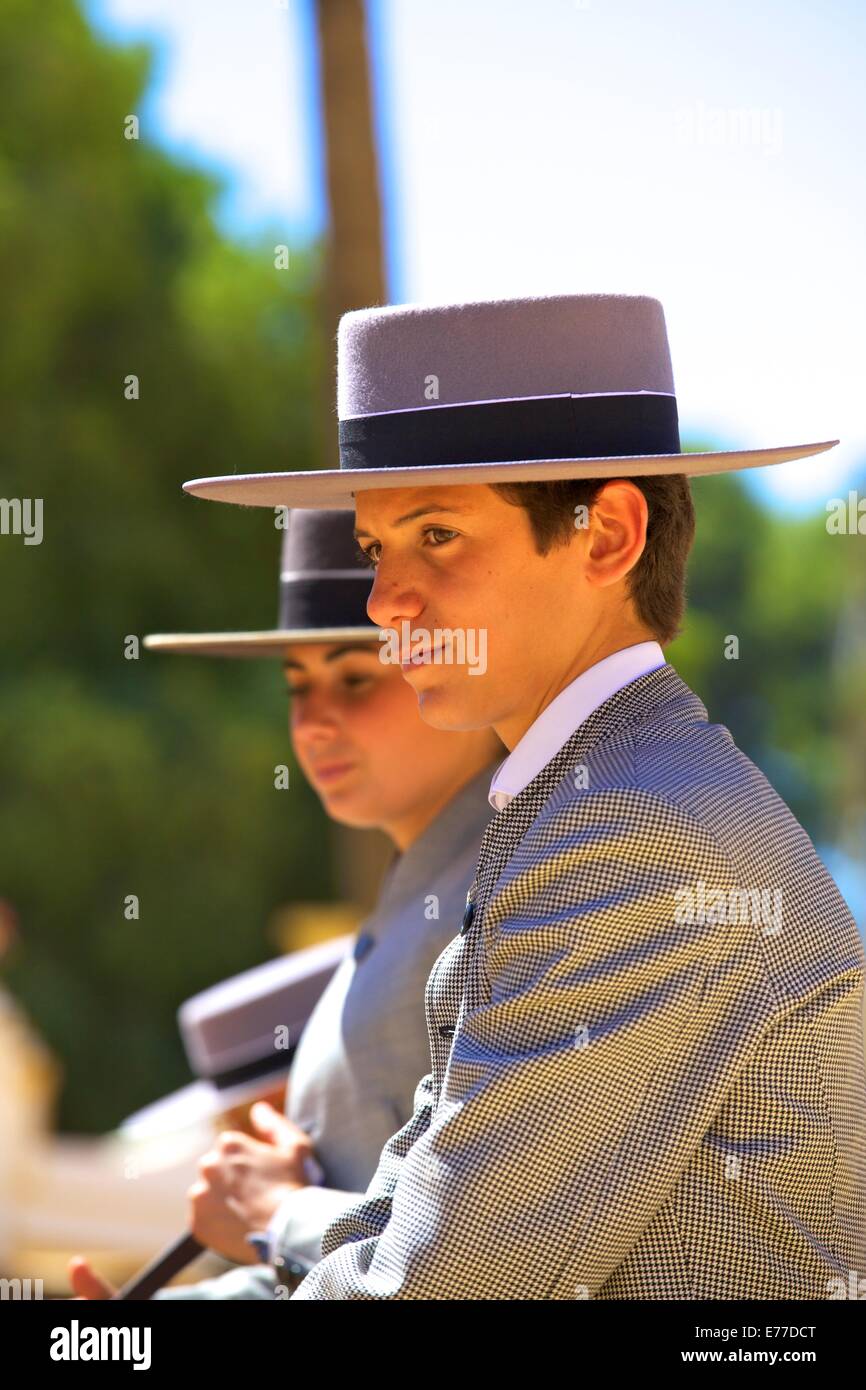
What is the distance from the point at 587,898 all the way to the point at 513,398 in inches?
20.4

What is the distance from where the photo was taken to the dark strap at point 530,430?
158 centimetres

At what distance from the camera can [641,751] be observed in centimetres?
148

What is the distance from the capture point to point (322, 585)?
248cm

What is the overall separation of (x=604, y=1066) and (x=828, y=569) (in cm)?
1274

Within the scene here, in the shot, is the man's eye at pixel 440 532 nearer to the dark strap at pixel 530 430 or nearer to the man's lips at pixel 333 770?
the dark strap at pixel 530 430

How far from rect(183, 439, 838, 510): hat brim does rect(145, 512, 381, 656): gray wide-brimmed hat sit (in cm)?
69

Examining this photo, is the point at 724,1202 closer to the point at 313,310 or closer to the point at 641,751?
the point at 641,751

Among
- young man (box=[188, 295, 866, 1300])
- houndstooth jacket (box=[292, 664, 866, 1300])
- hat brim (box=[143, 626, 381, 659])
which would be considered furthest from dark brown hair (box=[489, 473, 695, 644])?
hat brim (box=[143, 626, 381, 659])

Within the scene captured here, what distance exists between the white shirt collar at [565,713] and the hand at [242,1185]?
764 millimetres

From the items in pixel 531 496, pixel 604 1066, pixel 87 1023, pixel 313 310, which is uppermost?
pixel 313 310

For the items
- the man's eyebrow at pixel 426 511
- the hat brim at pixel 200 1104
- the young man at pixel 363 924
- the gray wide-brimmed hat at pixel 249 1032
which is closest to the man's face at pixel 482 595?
the man's eyebrow at pixel 426 511

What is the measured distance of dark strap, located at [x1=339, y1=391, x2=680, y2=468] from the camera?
5.18 ft

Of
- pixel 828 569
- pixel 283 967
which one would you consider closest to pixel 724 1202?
pixel 283 967

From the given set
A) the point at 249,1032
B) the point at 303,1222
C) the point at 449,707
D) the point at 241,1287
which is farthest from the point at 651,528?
the point at 249,1032
